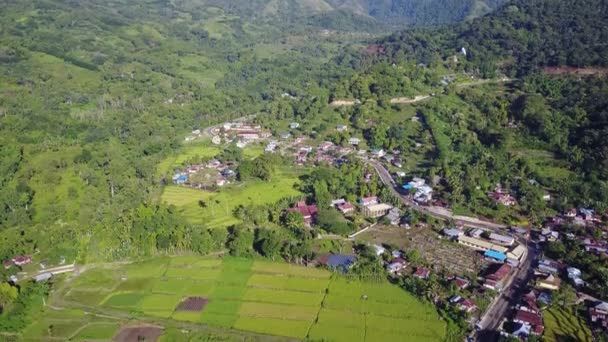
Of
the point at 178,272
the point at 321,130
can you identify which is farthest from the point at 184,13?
the point at 178,272

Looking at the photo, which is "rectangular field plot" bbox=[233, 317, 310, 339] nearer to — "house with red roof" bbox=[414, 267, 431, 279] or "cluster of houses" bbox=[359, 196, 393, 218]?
"house with red roof" bbox=[414, 267, 431, 279]

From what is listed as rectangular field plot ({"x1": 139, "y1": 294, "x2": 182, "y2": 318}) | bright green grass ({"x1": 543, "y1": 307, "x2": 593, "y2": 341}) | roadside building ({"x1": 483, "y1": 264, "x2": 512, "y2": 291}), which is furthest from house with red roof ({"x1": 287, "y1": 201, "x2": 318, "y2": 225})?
bright green grass ({"x1": 543, "y1": 307, "x2": 593, "y2": 341})

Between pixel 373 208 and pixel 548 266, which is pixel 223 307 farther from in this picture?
pixel 548 266

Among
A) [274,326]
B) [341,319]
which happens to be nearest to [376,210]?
[341,319]

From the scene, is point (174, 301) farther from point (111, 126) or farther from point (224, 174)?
point (111, 126)

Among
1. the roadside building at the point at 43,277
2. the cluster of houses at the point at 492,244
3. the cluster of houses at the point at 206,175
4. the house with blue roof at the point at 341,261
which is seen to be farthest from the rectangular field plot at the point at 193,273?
the cluster of houses at the point at 492,244

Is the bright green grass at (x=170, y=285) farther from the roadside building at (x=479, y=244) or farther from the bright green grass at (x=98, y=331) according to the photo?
the roadside building at (x=479, y=244)
